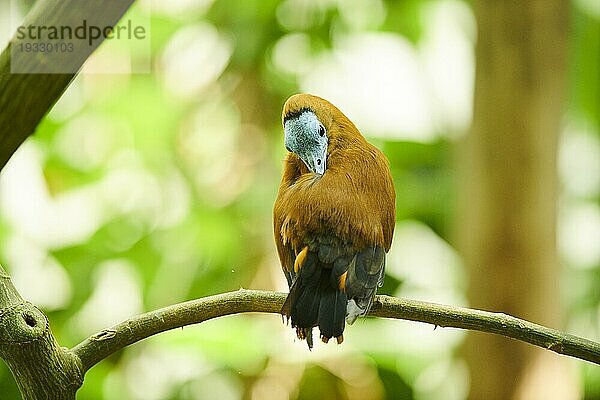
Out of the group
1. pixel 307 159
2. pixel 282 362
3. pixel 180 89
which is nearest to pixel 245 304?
pixel 307 159

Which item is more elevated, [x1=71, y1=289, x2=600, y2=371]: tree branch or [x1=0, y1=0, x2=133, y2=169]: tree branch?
[x1=0, y1=0, x2=133, y2=169]: tree branch

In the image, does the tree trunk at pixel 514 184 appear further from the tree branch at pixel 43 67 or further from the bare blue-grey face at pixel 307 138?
the tree branch at pixel 43 67

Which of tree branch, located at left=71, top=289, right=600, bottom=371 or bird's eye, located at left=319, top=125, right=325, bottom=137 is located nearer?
tree branch, located at left=71, top=289, right=600, bottom=371

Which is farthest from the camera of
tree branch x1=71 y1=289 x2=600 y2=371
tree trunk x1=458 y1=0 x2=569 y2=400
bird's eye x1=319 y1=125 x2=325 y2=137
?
A: tree trunk x1=458 y1=0 x2=569 y2=400

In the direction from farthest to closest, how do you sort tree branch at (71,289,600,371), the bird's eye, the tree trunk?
the tree trunk → the bird's eye → tree branch at (71,289,600,371)

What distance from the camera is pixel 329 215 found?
572mm

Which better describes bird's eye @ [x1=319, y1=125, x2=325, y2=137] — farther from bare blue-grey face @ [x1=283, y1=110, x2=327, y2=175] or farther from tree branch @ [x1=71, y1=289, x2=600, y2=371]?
tree branch @ [x1=71, y1=289, x2=600, y2=371]

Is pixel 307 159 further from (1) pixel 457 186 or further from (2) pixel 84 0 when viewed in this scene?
(1) pixel 457 186

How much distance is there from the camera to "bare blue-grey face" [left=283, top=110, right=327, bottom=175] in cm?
52

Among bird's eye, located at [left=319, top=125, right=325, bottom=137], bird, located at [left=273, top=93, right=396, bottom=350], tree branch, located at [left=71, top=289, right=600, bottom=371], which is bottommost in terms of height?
tree branch, located at [left=71, top=289, right=600, bottom=371]

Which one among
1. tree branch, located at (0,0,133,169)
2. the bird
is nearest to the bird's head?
the bird

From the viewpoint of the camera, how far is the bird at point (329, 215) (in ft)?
1.71

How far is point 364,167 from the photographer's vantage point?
591 millimetres

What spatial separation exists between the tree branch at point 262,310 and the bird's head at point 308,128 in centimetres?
10
